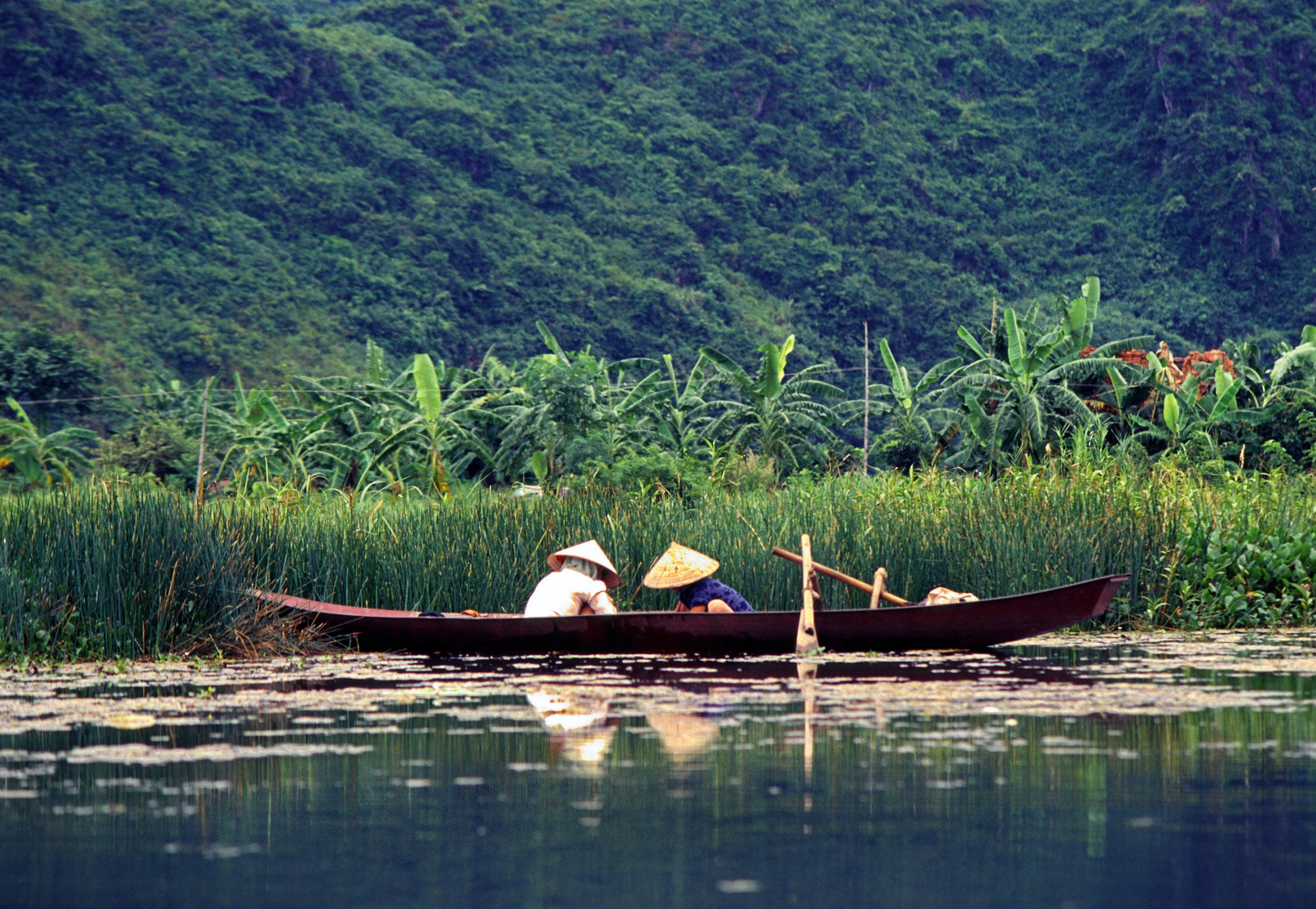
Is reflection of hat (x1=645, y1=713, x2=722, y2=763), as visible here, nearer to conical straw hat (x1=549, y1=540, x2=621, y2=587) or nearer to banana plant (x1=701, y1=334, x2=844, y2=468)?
conical straw hat (x1=549, y1=540, x2=621, y2=587)

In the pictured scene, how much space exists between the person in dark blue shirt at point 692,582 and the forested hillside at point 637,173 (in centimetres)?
2638

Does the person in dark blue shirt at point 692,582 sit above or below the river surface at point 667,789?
above

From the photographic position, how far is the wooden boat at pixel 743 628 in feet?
31.3

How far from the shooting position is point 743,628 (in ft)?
32.3

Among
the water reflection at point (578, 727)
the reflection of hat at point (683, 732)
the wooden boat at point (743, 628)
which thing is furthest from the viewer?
the wooden boat at point (743, 628)

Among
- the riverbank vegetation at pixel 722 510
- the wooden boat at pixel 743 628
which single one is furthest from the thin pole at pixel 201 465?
the wooden boat at pixel 743 628

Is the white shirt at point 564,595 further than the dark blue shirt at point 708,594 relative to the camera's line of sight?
No

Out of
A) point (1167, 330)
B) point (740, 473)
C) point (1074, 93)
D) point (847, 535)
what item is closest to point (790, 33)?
point (1074, 93)

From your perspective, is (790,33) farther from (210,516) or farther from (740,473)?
(210,516)

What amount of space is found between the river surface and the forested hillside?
28.2 metres

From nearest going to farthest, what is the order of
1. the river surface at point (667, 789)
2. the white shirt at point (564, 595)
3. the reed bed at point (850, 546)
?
1. the river surface at point (667, 789)
2. the white shirt at point (564, 595)
3. the reed bed at point (850, 546)

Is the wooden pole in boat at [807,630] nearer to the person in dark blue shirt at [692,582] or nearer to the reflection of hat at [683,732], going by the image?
the person in dark blue shirt at [692,582]

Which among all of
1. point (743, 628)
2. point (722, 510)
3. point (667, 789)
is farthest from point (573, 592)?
point (667, 789)

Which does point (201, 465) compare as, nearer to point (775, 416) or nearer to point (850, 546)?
point (775, 416)
